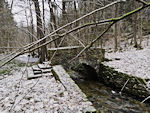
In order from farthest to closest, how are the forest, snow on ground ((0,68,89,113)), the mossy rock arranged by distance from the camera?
the mossy rock → snow on ground ((0,68,89,113)) → the forest

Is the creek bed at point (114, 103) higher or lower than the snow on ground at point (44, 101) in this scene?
lower

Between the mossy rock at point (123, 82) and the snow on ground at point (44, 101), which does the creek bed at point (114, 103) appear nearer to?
the mossy rock at point (123, 82)

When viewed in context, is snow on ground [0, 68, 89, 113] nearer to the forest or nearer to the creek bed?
the forest

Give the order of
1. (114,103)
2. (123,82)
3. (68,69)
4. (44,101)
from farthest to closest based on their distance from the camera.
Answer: (68,69)
(123,82)
(114,103)
(44,101)

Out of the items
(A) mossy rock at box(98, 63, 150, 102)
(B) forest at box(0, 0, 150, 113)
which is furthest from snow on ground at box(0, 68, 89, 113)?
(A) mossy rock at box(98, 63, 150, 102)

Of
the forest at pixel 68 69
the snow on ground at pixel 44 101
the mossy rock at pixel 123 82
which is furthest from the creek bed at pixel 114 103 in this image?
the snow on ground at pixel 44 101

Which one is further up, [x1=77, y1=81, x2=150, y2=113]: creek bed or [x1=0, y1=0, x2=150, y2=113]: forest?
[x1=0, y1=0, x2=150, y2=113]: forest

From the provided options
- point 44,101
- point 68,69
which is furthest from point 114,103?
point 68,69

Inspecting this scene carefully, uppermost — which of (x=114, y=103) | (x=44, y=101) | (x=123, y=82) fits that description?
(x=44, y=101)

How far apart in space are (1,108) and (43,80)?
1784mm

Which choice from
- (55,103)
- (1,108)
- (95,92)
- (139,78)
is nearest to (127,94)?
(139,78)

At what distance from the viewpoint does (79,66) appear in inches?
267

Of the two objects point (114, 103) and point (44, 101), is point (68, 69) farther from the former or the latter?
point (44, 101)

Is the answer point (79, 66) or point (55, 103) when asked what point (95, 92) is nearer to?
point (79, 66)
